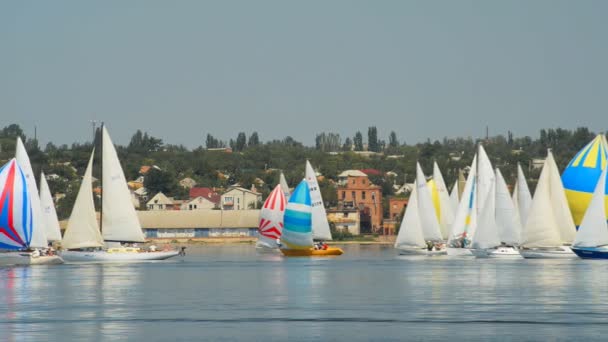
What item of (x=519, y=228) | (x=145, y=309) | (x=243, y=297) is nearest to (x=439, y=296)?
(x=243, y=297)

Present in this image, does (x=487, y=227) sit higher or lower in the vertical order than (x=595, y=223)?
higher

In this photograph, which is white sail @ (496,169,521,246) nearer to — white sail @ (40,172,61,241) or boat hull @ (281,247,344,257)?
boat hull @ (281,247,344,257)

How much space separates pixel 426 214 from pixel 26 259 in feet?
108

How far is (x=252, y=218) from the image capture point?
181875mm

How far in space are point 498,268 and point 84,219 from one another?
2498 centimetres

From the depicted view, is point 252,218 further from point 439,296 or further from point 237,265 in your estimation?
point 439,296

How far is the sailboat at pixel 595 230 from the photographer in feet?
279

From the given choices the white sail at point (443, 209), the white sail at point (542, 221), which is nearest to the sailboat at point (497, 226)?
the white sail at point (542, 221)

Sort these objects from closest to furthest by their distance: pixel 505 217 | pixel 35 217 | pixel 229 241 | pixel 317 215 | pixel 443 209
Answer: pixel 35 217, pixel 505 217, pixel 317 215, pixel 443 209, pixel 229 241

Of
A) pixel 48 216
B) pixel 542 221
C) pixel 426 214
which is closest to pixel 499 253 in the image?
pixel 542 221

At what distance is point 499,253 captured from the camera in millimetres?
96000

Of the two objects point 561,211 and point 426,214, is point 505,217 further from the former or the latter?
point 426,214

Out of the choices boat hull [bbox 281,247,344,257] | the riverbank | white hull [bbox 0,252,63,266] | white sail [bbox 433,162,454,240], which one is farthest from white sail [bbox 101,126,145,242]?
the riverbank

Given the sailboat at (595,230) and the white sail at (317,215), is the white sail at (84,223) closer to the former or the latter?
the white sail at (317,215)
